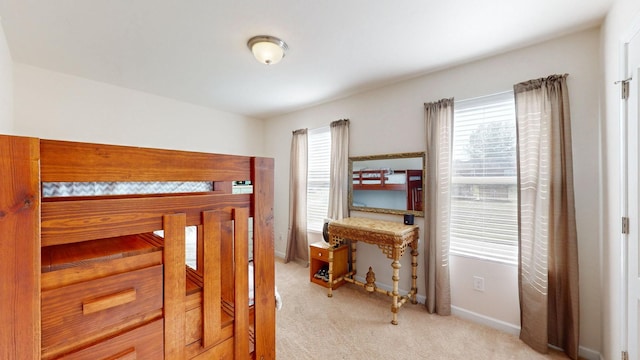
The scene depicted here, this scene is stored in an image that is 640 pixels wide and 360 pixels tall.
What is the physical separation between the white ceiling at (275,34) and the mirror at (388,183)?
916 millimetres

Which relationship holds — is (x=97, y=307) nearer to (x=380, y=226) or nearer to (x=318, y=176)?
(x=380, y=226)

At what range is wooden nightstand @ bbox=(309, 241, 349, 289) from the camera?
3043mm

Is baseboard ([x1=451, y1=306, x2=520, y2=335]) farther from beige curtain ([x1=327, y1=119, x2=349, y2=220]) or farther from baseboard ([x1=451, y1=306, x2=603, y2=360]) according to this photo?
beige curtain ([x1=327, y1=119, x2=349, y2=220])

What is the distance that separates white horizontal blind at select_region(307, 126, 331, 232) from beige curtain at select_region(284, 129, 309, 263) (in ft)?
0.26

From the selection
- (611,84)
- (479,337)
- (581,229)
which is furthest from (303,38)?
(479,337)

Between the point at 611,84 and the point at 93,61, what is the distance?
4132mm

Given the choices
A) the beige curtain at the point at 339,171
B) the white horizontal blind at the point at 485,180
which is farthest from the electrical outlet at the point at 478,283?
the beige curtain at the point at 339,171

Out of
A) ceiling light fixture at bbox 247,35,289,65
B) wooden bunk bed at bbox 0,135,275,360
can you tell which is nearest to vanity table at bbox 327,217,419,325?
wooden bunk bed at bbox 0,135,275,360

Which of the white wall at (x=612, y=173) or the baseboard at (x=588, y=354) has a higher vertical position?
the white wall at (x=612, y=173)

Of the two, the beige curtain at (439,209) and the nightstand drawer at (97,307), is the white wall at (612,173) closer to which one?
the beige curtain at (439,209)

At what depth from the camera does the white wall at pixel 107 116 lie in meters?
2.46

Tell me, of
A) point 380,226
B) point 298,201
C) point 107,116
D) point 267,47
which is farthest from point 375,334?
point 107,116

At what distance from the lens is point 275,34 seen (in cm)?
196

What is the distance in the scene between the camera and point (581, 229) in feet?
6.17
